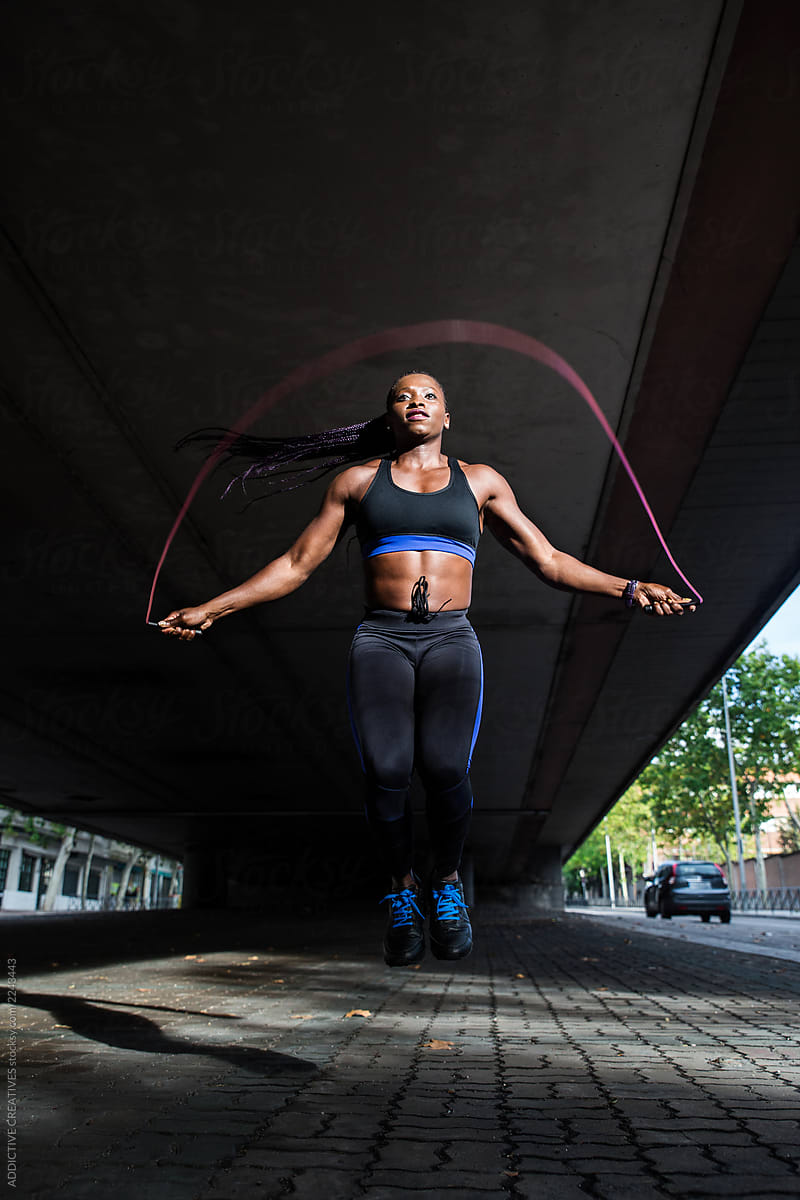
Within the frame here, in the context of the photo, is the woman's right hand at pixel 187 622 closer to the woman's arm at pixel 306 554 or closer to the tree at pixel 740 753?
the woman's arm at pixel 306 554

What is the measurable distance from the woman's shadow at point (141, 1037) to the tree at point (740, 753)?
41.3m

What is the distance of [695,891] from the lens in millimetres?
29562

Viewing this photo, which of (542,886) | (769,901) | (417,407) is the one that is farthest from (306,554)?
(769,901)

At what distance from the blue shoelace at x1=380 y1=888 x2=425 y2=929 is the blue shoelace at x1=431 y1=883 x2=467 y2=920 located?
0.09m

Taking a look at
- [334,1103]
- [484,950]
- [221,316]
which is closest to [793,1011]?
[334,1103]

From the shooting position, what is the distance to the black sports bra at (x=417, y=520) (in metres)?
3.50

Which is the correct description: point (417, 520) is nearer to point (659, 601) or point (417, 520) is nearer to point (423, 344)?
point (659, 601)

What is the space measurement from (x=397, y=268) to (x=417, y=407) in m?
4.24

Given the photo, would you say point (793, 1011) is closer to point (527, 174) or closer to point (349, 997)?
point (349, 997)

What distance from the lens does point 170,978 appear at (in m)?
10.6

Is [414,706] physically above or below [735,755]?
below

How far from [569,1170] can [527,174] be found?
5830 millimetres

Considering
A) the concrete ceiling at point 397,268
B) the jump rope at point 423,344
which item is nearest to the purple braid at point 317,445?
the concrete ceiling at point 397,268

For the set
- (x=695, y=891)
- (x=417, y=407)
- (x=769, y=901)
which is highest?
(x=417, y=407)
